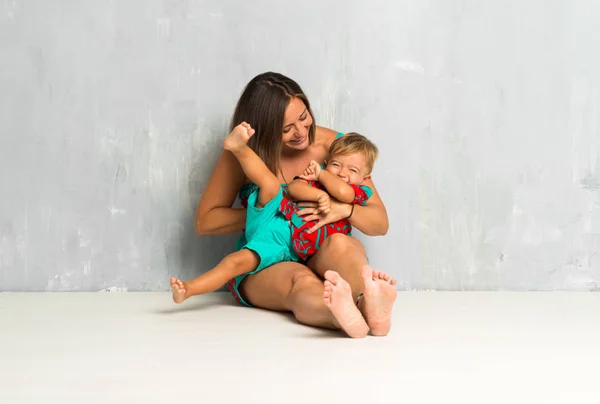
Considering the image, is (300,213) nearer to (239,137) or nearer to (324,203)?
(324,203)

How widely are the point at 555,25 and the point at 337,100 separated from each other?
3.27 ft

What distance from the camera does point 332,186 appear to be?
2.52 metres

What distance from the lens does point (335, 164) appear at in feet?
8.70

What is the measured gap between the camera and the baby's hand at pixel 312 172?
2548 millimetres

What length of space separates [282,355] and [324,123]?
4.50ft

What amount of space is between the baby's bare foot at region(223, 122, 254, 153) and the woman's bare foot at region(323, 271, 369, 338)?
66 cm

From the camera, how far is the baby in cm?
249

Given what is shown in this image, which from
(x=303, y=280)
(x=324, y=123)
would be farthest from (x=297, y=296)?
(x=324, y=123)

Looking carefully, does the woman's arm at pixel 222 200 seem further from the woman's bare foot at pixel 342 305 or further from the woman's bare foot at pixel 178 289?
the woman's bare foot at pixel 342 305

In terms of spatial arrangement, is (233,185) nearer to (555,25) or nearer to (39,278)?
(39,278)

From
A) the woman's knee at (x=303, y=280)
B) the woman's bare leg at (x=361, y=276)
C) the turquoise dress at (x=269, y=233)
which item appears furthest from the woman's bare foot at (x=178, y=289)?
the woman's bare leg at (x=361, y=276)

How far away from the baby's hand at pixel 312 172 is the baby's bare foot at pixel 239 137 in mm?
249

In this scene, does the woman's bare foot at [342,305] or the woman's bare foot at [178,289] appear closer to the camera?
the woman's bare foot at [342,305]

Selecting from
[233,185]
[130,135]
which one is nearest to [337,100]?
[233,185]
